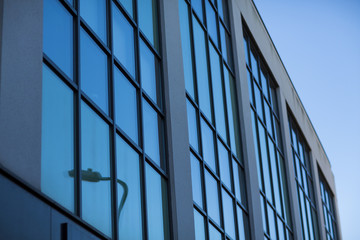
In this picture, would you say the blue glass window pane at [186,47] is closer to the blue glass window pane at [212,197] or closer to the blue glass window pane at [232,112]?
the blue glass window pane at [212,197]

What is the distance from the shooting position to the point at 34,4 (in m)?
9.65

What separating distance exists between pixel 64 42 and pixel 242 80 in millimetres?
11223

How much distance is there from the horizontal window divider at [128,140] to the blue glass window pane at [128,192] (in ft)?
0.22

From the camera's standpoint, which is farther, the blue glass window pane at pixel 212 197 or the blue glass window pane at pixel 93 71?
the blue glass window pane at pixel 212 197

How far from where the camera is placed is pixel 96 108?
37.2ft

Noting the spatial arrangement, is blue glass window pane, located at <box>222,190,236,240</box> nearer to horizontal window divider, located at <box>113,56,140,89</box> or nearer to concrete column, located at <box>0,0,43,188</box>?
horizontal window divider, located at <box>113,56,140,89</box>

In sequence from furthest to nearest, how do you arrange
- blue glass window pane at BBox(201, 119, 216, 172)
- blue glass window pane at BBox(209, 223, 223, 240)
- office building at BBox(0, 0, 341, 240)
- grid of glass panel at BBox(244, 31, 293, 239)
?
grid of glass panel at BBox(244, 31, 293, 239), blue glass window pane at BBox(201, 119, 216, 172), blue glass window pane at BBox(209, 223, 223, 240), office building at BBox(0, 0, 341, 240)

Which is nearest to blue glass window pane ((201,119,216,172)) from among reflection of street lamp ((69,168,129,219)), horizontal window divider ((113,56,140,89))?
horizontal window divider ((113,56,140,89))

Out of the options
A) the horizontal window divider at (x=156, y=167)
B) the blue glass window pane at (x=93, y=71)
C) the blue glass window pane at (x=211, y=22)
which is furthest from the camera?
the blue glass window pane at (x=211, y=22)

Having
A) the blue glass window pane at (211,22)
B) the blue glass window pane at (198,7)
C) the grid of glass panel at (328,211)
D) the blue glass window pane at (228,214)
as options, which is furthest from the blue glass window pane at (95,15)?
the grid of glass panel at (328,211)

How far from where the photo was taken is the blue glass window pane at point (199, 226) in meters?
15.0

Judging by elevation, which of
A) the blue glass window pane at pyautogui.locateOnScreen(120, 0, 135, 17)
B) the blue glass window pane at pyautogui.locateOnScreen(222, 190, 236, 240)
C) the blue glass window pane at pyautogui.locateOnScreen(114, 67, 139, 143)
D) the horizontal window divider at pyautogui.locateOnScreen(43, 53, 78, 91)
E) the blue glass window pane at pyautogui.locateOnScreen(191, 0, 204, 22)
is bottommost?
the blue glass window pane at pyautogui.locateOnScreen(222, 190, 236, 240)

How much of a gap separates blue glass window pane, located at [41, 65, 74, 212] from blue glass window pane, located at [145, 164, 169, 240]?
3.03 meters

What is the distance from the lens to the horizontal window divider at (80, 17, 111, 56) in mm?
11570
